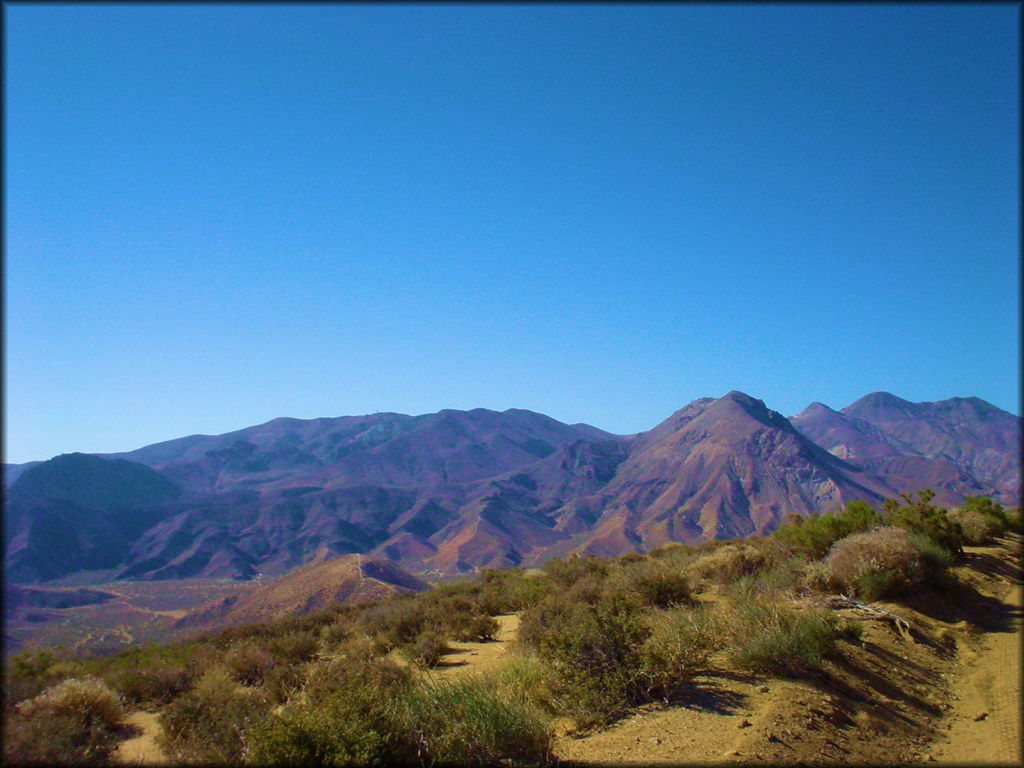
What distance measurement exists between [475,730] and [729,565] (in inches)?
468

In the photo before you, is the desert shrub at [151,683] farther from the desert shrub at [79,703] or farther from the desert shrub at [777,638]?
the desert shrub at [777,638]

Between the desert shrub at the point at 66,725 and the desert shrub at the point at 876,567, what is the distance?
1487 centimetres

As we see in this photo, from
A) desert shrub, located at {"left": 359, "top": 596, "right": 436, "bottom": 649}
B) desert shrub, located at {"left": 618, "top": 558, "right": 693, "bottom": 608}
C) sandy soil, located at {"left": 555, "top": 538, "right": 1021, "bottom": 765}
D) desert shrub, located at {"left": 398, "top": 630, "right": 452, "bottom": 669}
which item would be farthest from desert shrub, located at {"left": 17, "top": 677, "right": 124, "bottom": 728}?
desert shrub, located at {"left": 618, "top": 558, "right": 693, "bottom": 608}

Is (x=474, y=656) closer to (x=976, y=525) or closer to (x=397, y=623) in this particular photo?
(x=397, y=623)

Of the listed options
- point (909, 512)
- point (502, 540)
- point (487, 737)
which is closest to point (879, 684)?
point (487, 737)

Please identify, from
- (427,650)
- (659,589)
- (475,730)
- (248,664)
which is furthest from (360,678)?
(659,589)

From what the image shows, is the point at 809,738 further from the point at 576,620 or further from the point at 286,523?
the point at 286,523

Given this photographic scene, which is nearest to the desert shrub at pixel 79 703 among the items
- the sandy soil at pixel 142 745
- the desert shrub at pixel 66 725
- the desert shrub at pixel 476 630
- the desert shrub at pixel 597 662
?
the desert shrub at pixel 66 725

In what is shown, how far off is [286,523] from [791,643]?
211m

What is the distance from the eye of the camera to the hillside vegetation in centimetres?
673

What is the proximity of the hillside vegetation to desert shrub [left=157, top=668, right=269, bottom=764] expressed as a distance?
35mm

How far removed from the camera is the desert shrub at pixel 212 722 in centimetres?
688

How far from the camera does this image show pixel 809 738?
22.8 ft

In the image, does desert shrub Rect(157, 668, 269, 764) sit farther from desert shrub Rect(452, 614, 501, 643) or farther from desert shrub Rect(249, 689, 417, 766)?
desert shrub Rect(452, 614, 501, 643)
